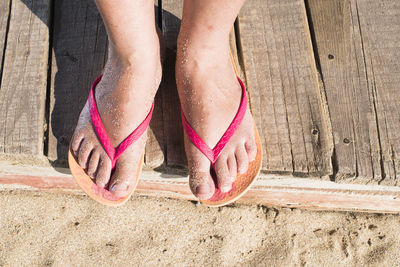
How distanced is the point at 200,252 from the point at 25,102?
1195mm

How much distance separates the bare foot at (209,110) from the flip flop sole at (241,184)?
0.03 meters

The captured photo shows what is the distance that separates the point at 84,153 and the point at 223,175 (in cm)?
57

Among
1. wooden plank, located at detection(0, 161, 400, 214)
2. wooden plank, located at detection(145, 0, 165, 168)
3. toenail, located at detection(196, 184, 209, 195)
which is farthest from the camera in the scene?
wooden plank, located at detection(0, 161, 400, 214)

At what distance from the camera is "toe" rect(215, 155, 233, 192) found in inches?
52.1

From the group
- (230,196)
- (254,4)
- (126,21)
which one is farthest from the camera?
(254,4)

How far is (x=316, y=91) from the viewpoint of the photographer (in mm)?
1562

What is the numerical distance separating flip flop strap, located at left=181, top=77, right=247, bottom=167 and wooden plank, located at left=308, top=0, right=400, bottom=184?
47 cm

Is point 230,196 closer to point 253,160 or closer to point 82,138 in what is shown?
point 253,160

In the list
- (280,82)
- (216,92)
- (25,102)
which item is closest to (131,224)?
(25,102)

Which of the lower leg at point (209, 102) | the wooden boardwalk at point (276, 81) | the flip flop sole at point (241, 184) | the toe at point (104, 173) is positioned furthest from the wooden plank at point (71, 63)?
the flip flop sole at point (241, 184)

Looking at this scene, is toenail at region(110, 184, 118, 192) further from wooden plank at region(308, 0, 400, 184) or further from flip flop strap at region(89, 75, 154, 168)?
wooden plank at region(308, 0, 400, 184)

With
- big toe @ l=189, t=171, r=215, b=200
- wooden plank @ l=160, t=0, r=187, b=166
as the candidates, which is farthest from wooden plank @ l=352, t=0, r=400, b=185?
wooden plank @ l=160, t=0, r=187, b=166

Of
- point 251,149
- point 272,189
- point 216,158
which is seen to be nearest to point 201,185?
point 216,158

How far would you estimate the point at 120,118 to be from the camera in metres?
1.33
